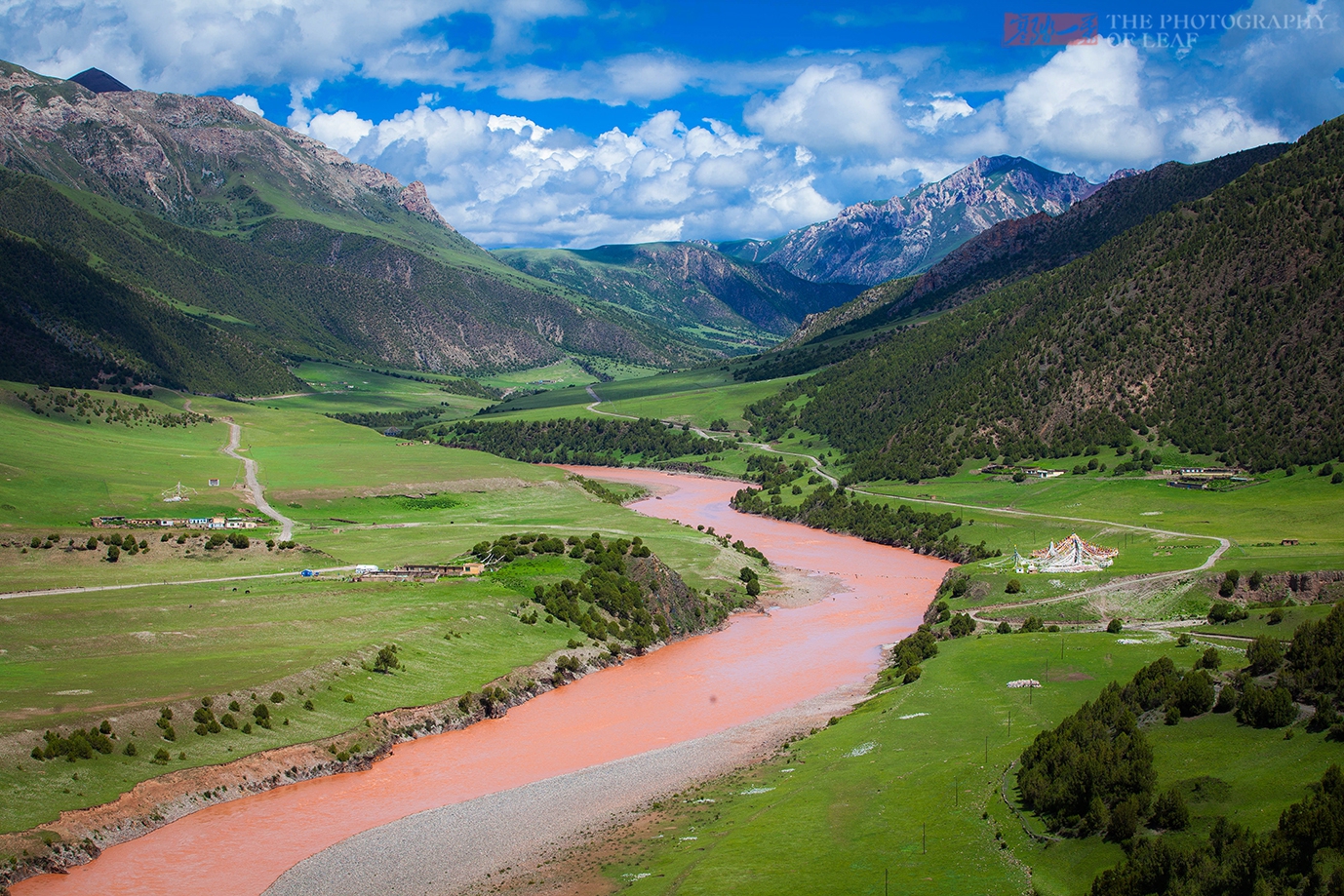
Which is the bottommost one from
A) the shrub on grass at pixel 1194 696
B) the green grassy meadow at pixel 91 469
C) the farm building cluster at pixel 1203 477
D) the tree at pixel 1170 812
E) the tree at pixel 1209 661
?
the tree at pixel 1170 812

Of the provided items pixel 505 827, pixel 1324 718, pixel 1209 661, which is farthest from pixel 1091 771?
pixel 505 827

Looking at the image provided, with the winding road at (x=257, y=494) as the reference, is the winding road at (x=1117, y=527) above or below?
below

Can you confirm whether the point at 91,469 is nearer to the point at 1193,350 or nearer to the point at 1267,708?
the point at 1267,708

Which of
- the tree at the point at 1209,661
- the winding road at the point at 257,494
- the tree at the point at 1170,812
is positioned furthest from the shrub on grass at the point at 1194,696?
the winding road at the point at 257,494

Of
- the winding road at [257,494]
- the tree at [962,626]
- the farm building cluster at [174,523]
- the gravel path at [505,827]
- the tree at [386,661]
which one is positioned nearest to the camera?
the gravel path at [505,827]

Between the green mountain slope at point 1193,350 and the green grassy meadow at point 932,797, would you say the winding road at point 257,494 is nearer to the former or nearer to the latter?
the green grassy meadow at point 932,797

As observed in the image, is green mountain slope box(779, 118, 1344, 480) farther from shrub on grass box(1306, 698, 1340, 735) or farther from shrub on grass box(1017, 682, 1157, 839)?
shrub on grass box(1306, 698, 1340, 735)

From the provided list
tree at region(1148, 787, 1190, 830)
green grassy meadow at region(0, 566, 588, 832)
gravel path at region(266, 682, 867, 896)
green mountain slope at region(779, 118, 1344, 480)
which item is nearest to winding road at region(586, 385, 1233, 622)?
green mountain slope at region(779, 118, 1344, 480)
